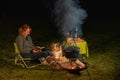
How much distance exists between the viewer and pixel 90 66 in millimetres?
8680

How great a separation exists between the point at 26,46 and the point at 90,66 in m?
2.02

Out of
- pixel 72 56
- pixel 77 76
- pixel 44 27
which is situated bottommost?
pixel 77 76

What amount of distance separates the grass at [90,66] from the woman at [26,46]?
1.36 feet

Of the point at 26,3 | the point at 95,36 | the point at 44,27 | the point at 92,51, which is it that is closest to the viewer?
the point at 92,51

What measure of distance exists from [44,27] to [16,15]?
23.0ft

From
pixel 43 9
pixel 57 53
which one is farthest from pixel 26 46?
pixel 43 9

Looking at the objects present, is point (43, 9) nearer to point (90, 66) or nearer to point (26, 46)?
point (26, 46)

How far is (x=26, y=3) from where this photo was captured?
27.3 m

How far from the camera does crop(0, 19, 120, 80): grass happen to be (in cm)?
768

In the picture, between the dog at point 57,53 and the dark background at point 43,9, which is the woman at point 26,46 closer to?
the dog at point 57,53

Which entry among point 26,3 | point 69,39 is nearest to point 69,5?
point 69,39

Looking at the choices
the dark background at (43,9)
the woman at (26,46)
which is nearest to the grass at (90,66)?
the woman at (26,46)

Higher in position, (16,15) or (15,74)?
(16,15)

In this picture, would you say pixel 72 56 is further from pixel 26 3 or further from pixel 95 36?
pixel 26 3
